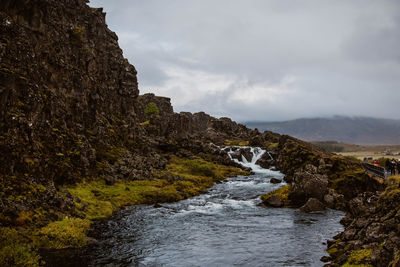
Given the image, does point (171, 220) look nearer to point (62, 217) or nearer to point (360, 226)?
point (62, 217)

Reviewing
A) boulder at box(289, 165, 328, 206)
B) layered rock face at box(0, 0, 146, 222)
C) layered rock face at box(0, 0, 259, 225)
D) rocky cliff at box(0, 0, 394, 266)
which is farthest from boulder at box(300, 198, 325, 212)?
layered rock face at box(0, 0, 146, 222)

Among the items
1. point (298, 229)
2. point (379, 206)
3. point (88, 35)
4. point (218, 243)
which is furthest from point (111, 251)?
point (88, 35)

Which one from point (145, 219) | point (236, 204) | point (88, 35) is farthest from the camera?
point (88, 35)

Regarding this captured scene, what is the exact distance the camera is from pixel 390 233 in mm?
19078

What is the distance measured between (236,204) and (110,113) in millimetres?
36112

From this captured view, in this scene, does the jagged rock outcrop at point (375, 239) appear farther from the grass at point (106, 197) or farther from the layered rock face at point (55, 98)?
the layered rock face at point (55, 98)

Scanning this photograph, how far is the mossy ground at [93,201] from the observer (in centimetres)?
2300

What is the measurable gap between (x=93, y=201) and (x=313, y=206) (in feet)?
99.3

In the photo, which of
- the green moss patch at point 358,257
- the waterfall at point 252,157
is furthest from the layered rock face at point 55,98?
the waterfall at point 252,157

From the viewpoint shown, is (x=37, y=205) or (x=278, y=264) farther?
(x=37, y=205)

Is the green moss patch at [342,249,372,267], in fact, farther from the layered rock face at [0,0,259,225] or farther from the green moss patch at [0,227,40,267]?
the layered rock face at [0,0,259,225]

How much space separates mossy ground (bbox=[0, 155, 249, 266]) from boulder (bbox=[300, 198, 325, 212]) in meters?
20.3

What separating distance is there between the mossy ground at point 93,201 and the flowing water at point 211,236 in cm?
221

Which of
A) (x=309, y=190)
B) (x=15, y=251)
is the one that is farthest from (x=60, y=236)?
(x=309, y=190)
